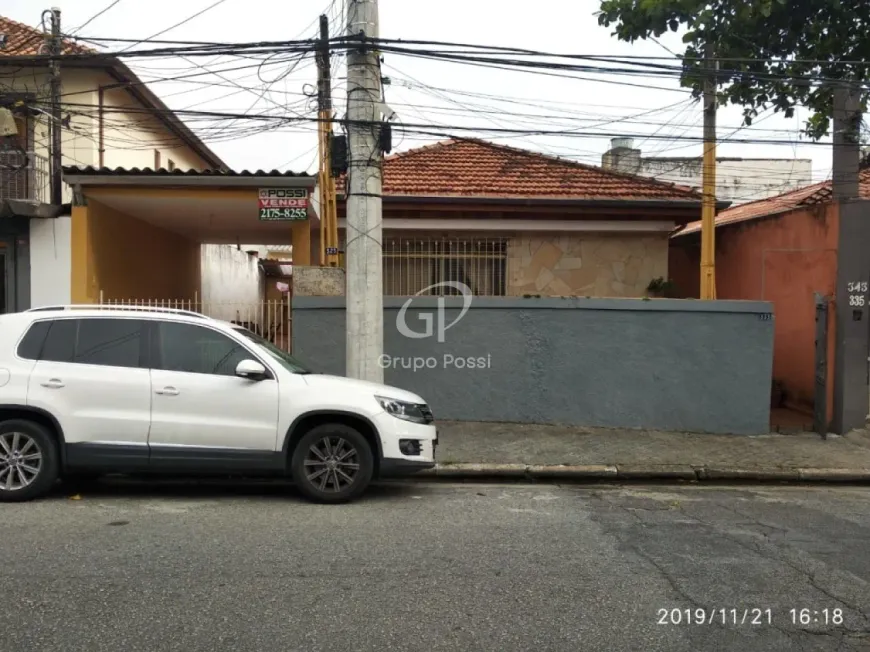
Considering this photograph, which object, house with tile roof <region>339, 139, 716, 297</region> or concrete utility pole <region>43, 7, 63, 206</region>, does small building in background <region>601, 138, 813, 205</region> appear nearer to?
house with tile roof <region>339, 139, 716, 297</region>

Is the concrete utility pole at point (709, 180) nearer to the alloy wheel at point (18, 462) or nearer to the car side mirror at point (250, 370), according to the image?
the car side mirror at point (250, 370)

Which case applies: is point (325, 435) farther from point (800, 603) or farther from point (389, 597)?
point (800, 603)

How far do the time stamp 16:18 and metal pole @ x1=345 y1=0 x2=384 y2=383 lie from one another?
4886 millimetres

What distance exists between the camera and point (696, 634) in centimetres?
379

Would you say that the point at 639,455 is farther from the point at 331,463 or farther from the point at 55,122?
the point at 55,122

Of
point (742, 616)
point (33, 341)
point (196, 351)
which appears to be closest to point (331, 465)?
point (196, 351)

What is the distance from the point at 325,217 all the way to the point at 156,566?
7.49 metres

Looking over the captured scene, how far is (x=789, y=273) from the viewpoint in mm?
11617

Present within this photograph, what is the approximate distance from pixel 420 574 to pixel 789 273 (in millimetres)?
9439

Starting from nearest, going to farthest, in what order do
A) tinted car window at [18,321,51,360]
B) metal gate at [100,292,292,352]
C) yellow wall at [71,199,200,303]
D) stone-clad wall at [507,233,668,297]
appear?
tinted car window at [18,321,51,360], metal gate at [100,292,292,352], yellow wall at [71,199,200,303], stone-clad wall at [507,233,668,297]

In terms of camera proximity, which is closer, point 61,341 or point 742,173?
point 61,341

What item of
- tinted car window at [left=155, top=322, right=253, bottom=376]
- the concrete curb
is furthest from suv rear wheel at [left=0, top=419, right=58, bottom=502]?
the concrete curb

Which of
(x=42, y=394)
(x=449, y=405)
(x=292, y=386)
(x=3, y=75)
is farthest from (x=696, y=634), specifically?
(x=3, y=75)

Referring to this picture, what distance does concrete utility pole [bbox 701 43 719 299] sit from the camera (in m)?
10.6
